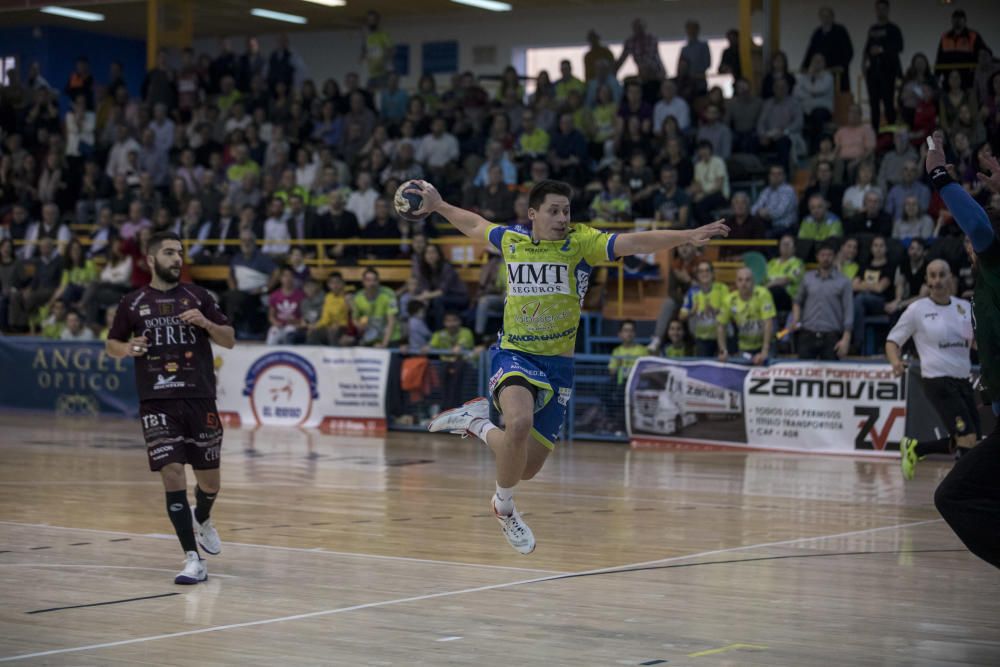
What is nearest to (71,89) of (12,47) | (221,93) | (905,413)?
(221,93)

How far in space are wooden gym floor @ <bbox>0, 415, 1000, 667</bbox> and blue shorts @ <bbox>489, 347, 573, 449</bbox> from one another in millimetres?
1039

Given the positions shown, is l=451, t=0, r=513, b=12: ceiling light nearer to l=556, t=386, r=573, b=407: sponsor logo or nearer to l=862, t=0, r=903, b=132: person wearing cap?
l=862, t=0, r=903, b=132: person wearing cap

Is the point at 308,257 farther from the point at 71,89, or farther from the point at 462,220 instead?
the point at 462,220

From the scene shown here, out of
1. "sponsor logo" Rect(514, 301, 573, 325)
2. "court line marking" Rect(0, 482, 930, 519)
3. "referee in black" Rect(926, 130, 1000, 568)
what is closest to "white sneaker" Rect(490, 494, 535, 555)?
"sponsor logo" Rect(514, 301, 573, 325)

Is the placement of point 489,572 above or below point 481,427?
below

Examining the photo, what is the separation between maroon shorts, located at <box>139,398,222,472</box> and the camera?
30.1 ft

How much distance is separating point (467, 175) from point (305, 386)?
559 cm

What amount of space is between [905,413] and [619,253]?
33.2 feet

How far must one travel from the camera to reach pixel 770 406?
18797 mm

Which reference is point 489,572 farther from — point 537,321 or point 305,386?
point 305,386

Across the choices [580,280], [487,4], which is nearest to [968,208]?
[580,280]

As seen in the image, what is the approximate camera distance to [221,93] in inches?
1212

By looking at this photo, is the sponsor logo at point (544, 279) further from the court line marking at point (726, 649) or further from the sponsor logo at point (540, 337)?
the court line marking at point (726, 649)

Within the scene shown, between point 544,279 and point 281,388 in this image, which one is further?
point 281,388
